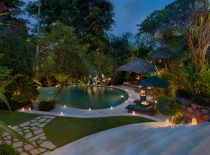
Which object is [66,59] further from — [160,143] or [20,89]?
[160,143]

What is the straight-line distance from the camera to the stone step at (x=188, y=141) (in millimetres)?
5267

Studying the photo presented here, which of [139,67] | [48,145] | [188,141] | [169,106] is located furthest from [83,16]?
[188,141]

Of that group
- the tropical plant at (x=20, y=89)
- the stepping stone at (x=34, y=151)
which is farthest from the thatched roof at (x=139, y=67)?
the stepping stone at (x=34, y=151)

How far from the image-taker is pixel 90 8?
26594 mm

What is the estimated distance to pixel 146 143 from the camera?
20.7 feet

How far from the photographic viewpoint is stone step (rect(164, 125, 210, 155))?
5267mm

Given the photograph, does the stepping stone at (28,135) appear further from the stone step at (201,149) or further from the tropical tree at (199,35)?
the tropical tree at (199,35)

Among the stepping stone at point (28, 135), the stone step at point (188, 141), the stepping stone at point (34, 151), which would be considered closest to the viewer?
the stone step at point (188, 141)

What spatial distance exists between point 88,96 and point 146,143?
42.5 ft

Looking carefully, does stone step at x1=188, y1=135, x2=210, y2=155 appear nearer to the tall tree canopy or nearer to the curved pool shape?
the curved pool shape

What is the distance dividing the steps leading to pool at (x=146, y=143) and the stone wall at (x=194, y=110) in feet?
2.29

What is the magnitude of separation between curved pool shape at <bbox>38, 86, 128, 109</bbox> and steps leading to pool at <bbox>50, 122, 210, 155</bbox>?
7.85 meters

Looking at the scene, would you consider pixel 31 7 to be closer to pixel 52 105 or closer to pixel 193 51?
pixel 52 105

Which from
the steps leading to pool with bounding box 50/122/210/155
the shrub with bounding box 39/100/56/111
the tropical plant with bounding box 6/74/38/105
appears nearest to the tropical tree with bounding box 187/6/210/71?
the steps leading to pool with bounding box 50/122/210/155
